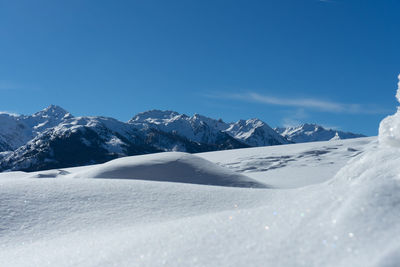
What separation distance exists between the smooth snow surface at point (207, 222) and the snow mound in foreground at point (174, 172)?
13.9 ft

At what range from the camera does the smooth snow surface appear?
1.20m

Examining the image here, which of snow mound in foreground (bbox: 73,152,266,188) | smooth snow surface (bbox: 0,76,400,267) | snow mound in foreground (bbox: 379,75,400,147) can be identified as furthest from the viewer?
snow mound in foreground (bbox: 73,152,266,188)

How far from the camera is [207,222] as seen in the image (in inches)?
71.4

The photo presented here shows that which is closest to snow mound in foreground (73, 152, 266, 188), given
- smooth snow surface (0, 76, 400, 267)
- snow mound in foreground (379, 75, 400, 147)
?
smooth snow surface (0, 76, 400, 267)

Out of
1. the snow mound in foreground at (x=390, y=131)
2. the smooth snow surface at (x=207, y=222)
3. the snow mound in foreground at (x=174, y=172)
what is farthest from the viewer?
the snow mound in foreground at (x=174, y=172)

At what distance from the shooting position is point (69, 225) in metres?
2.71

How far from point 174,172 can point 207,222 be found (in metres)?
6.46

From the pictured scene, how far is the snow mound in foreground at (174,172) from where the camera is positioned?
25.6 feet

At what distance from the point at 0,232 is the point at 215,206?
5.67ft

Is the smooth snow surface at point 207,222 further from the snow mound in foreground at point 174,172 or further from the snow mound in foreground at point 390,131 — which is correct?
the snow mound in foreground at point 174,172

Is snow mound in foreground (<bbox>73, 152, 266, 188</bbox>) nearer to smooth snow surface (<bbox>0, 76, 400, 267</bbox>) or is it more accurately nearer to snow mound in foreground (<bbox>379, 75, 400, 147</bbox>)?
smooth snow surface (<bbox>0, 76, 400, 267</bbox>)

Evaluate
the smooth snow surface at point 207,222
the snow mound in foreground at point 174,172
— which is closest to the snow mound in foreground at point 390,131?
the smooth snow surface at point 207,222

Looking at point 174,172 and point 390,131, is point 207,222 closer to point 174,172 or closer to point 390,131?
point 390,131

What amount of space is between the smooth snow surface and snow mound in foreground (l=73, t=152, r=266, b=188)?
4.23 m
